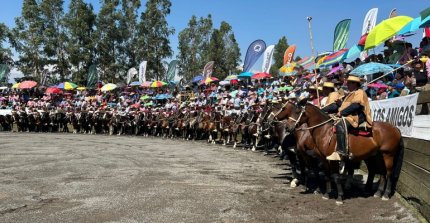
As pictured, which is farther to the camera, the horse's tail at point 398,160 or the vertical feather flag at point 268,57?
the vertical feather flag at point 268,57

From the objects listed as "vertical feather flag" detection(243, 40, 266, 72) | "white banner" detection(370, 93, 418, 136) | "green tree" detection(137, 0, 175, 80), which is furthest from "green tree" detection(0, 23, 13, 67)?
"white banner" detection(370, 93, 418, 136)

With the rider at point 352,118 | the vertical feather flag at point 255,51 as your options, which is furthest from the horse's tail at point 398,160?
the vertical feather flag at point 255,51

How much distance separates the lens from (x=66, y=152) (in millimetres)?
17625

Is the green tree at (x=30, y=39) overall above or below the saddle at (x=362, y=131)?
above

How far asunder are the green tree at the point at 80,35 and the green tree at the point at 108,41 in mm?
898

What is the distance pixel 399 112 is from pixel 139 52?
45.5 m

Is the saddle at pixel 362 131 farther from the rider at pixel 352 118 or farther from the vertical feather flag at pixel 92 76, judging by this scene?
the vertical feather flag at pixel 92 76

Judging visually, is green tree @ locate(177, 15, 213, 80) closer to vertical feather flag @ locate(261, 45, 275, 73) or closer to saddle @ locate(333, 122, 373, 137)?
vertical feather flag @ locate(261, 45, 275, 73)

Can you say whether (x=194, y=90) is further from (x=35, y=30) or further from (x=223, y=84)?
(x=35, y=30)

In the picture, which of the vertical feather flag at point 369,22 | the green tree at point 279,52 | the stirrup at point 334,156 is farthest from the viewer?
the green tree at point 279,52

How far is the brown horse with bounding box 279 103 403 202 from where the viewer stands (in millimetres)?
8758

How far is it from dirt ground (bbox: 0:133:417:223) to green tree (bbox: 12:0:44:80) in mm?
40933

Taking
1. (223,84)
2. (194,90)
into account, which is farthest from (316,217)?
→ (194,90)

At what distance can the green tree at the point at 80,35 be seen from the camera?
50.3 m
